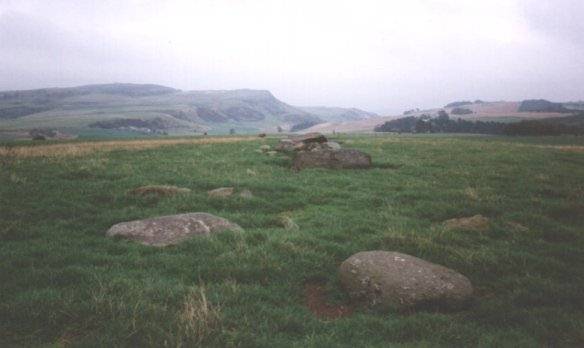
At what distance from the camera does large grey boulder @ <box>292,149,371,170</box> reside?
24.4 meters

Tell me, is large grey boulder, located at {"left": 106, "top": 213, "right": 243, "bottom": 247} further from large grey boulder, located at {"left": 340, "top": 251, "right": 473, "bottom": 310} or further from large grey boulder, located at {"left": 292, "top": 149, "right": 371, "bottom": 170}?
large grey boulder, located at {"left": 292, "top": 149, "right": 371, "bottom": 170}

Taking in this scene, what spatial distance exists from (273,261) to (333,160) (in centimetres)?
1587

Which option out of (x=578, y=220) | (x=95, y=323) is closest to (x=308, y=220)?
(x=95, y=323)

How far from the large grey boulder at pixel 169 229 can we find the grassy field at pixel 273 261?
1.43 ft

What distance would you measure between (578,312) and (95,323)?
8.28 metres

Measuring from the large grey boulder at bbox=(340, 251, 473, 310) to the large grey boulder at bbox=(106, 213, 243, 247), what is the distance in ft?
14.2

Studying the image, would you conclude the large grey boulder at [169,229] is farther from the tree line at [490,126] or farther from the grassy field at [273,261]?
the tree line at [490,126]

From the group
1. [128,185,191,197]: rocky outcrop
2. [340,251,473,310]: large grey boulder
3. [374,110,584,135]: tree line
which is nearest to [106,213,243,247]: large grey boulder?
[128,185,191,197]: rocky outcrop

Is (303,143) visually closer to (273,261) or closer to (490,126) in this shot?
(273,261)

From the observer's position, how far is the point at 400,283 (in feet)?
25.8

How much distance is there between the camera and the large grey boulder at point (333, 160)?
80.0 feet

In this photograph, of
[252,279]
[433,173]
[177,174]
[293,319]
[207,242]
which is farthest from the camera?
[433,173]

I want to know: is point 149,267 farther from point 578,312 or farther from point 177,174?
point 177,174

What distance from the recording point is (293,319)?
707 cm
